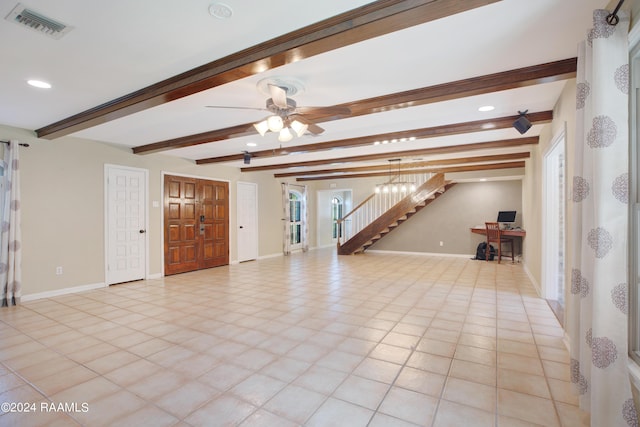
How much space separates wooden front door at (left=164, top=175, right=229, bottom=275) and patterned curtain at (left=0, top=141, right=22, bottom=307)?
7.48 ft

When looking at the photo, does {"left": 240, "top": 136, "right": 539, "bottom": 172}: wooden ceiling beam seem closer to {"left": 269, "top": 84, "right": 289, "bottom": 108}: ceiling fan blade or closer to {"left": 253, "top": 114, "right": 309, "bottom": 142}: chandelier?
{"left": 253, "top": 114, "right": 309, "bottom": 142}: chandelier

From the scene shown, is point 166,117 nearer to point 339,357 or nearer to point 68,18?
point 68,18

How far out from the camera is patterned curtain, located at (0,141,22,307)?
14.0ft

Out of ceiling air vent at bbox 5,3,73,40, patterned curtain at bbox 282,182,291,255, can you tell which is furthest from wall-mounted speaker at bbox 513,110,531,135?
patterned curtain at bbox 282,182,291,255

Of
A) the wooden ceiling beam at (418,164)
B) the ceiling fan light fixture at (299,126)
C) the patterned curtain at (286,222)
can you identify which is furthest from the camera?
the patterned curtain at (286,222)

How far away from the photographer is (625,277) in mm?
1594

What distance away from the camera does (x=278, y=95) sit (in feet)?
8.76

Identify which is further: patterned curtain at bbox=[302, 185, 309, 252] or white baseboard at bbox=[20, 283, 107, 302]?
patterned curtain at bbox=[302, 185, 309, 252]

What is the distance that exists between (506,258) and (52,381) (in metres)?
9.15

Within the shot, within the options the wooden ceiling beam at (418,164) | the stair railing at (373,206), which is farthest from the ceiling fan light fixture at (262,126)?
the stair railing at (373,206)

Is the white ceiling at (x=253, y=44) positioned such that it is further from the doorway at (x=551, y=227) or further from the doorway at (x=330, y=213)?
the doorway at (x=330, y=213)

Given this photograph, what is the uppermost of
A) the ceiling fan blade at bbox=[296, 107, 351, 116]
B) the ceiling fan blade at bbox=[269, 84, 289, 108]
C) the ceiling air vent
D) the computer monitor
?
the ceiling air vent

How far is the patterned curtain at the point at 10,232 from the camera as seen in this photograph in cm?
426

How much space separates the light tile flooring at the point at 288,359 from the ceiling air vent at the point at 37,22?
98.4 inches
